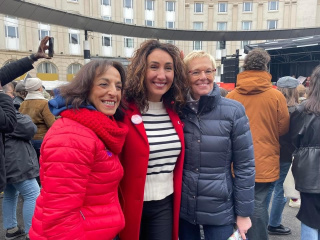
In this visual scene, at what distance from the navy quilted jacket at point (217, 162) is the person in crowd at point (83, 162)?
1.87 ft

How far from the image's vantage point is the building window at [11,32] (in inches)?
1024

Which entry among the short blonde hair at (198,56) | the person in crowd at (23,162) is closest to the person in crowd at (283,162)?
the short blonde hair at (198,56)

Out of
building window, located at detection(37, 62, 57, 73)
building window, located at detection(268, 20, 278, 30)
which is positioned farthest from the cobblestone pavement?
building window, located at detection(268, 20, 278, 30)

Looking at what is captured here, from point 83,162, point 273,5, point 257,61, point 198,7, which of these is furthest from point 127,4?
point 83,162

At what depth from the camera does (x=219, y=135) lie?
1890 mm

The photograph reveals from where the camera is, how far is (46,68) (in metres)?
28.4

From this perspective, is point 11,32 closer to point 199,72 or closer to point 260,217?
point 199,72

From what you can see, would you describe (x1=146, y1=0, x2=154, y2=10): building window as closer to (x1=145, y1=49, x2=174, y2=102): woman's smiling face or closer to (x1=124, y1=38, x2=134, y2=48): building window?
(x1=124, y1=38, x2=134, y2=48): building window

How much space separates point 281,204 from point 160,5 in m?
33.9

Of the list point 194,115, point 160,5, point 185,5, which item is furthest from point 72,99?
point 185,5

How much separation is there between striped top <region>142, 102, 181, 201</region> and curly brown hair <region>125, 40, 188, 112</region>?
140 mm

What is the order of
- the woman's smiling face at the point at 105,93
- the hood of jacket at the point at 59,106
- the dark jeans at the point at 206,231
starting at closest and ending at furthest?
the hood of jacket at the point at 59,106 → the woman's smiling face at the point at 105,93 → the dark jeans at the point at 206,231

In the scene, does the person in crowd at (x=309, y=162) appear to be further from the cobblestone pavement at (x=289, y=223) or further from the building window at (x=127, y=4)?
the building window at (x=127, y=4)

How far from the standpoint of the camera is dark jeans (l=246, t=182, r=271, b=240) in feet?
8.95
